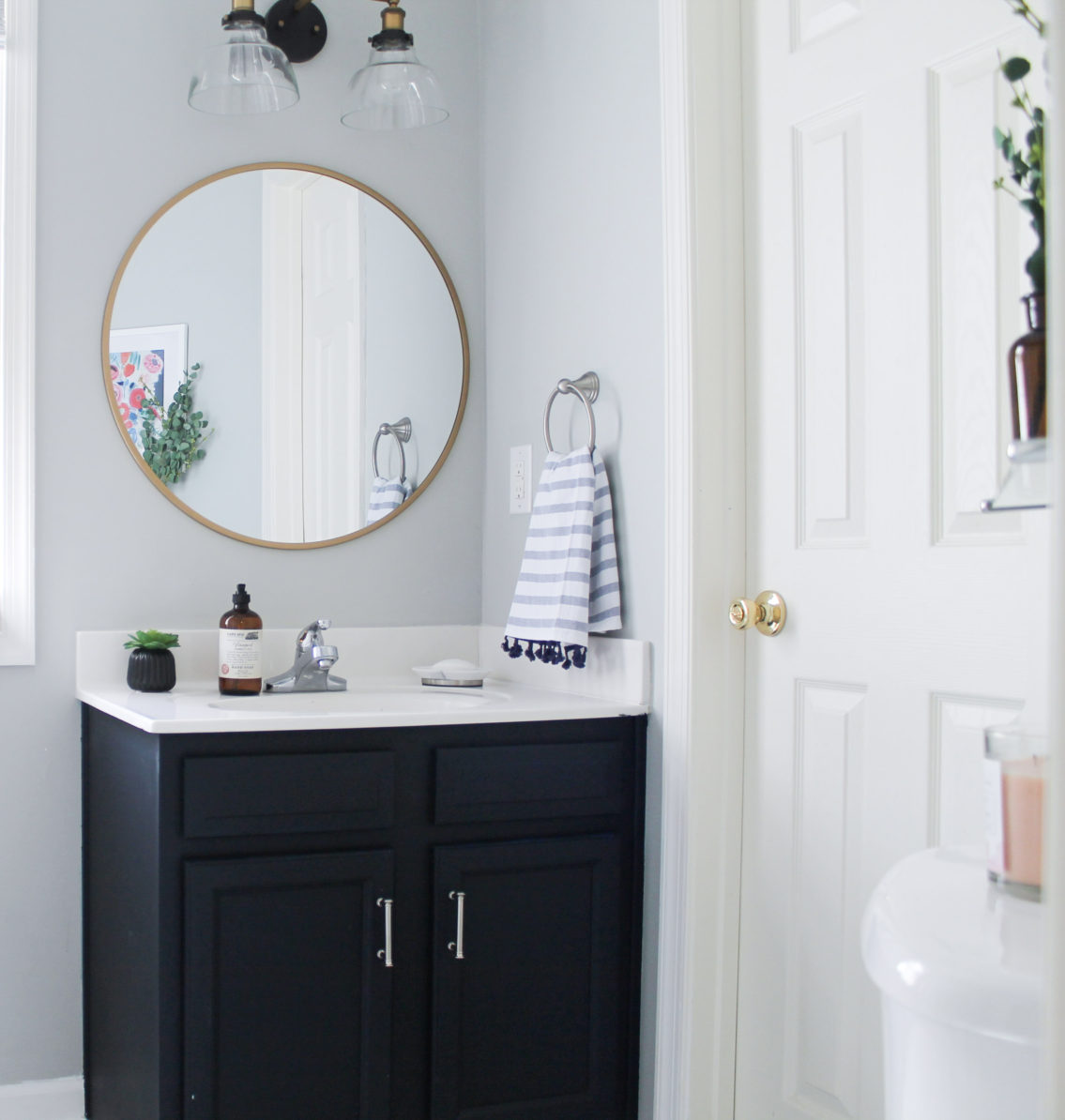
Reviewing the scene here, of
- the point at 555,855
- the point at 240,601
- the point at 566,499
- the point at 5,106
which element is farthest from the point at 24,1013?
the point at 5,106

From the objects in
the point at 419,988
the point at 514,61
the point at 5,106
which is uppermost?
the point at 514,61

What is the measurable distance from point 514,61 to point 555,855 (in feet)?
5.19

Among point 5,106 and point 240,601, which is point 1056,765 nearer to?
point 240,601

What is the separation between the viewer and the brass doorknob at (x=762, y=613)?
1.66 meters

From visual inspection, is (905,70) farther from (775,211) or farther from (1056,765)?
(1056,765)

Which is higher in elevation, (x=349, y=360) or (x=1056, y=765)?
(x=349, y=360)

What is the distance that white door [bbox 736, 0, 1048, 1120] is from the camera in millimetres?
1346

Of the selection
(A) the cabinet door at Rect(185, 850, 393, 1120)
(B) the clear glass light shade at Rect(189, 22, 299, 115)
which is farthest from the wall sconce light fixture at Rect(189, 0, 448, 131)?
(A) the cabinet door at Rect(185, 850, 393, 1120)

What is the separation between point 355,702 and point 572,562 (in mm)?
534

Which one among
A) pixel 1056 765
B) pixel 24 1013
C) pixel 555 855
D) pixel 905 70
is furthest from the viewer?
pixel 24 1013

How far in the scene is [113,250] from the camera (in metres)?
2.21

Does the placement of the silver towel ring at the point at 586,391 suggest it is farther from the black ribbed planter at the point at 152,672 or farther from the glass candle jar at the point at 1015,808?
the glass candle jar at the point at 1015,808

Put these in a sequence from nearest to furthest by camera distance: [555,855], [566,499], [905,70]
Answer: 1. [905,70]
2. [555,855]
3. [566,499]

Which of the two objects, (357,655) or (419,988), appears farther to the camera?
(357,655)
